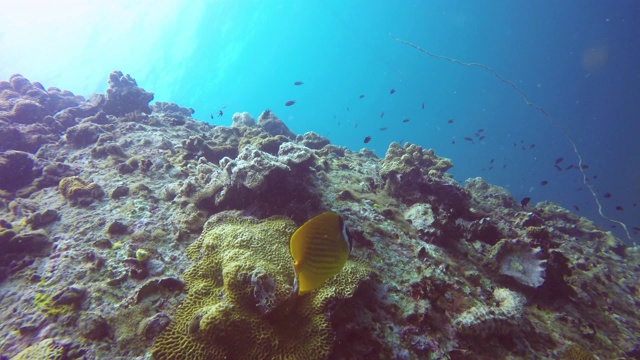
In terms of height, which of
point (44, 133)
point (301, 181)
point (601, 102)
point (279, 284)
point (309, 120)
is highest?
point (309, 120)

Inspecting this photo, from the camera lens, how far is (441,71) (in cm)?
12975

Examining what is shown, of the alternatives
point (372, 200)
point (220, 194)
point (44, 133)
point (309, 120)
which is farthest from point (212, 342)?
point (309, 120)

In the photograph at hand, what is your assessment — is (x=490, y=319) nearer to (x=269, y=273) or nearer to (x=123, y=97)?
(x=269, y=273)

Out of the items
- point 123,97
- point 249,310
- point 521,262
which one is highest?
point 123,97

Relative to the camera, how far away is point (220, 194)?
199 inches

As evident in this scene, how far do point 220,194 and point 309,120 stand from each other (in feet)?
576

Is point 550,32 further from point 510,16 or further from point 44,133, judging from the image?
point 44,133

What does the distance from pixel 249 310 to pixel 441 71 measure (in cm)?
14854

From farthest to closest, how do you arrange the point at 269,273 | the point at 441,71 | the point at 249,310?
1. the point at 441,71
2. the point at 269,273
3. the point at 249,310

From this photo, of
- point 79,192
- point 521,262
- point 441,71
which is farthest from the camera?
point 441,71

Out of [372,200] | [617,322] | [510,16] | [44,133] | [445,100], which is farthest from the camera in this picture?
[445,100]

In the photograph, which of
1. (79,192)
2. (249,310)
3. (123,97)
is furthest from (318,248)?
(123,97)

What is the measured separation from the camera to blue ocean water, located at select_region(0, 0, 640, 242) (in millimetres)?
74938

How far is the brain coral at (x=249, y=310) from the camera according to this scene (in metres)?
2.83
